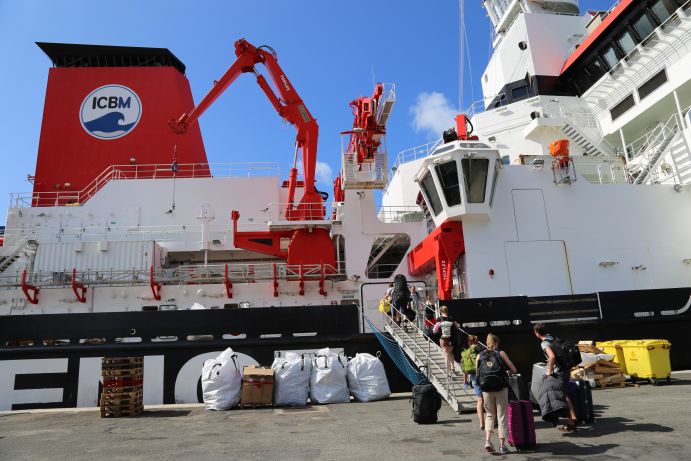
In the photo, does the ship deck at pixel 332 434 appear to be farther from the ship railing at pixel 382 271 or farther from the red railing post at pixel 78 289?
the ship railing at pixel 382 271

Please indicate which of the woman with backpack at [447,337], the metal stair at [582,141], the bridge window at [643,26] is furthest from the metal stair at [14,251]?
the bridge window at [643,26]

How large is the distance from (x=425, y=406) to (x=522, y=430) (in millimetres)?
1741

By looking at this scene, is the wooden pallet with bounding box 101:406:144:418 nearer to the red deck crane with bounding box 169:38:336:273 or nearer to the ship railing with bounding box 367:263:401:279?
the red deck crane with bounding box 169:38:336:273

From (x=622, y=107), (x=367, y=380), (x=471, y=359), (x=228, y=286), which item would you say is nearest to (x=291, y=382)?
(x=367, y=380)

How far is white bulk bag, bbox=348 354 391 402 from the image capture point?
867 cm

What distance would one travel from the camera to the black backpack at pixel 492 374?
5023mm

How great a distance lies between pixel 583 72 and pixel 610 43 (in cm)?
185

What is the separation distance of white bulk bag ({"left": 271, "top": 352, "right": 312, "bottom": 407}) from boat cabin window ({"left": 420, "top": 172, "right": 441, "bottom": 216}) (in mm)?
5292

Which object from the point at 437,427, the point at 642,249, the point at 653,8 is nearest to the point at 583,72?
the point at 653,8

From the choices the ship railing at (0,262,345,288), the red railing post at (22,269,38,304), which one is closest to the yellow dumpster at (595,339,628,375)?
the ship railing at (0,262,345,288)

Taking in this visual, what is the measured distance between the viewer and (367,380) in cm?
873

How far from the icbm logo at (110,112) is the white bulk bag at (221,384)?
1211cm

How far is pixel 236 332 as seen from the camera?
945cm

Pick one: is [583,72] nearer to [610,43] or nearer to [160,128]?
[610,43]
